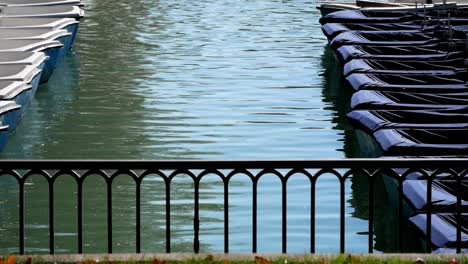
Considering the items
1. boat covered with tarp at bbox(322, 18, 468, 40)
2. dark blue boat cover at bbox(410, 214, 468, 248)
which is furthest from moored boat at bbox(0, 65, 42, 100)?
dark blue boat cover at bbox(410, 214, 468, 248)

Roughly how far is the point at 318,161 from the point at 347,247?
16.5 feet

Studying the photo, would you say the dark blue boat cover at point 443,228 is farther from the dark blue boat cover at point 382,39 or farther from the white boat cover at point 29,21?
the white boat cover at point 29,21

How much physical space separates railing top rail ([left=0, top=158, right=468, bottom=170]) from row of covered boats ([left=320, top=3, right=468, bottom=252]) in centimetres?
37

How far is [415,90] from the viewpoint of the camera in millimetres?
18922

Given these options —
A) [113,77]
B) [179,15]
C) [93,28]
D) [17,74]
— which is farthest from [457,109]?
[179,15]

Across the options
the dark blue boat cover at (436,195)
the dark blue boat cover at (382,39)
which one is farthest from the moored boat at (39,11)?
the dark blue boat cover at (436,195)

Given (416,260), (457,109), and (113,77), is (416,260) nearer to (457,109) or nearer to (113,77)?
(457,109)

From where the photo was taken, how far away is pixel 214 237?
1398 cm

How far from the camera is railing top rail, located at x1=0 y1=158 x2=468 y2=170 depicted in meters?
8.72

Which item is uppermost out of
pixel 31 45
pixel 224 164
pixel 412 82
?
pixel 31 45

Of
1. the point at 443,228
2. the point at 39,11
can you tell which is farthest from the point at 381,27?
the point at 443,228

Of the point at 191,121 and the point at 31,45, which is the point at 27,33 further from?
the point at 191,121

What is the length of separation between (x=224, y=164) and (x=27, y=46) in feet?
49.7

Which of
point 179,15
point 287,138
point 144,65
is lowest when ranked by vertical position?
point 287,138
